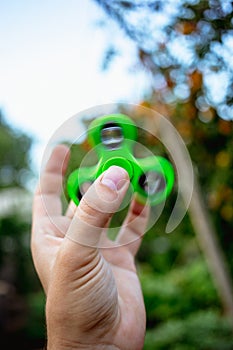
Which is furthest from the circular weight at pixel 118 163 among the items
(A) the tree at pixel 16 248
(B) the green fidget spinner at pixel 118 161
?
(A) the tree at pixel 16 248

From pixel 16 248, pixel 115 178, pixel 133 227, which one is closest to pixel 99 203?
pixel 115 178

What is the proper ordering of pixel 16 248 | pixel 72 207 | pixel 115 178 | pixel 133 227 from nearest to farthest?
pixel 115 178 < pixel 72 207 < pixel 133 227 < pixel 16 248

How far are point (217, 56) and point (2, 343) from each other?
13.8ft

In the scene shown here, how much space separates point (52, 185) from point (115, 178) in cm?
28

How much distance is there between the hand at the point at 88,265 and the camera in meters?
0.69

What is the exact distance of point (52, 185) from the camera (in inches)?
36.5

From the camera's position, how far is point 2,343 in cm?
467

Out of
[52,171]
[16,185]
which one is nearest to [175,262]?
[16,185]

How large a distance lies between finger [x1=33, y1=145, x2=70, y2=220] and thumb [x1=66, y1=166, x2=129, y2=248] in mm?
168

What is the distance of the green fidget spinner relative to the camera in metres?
0.74

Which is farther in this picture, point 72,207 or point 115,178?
point 72,207

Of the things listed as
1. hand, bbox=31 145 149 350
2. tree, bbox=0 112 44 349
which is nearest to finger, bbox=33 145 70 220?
hand, bbox=31 145 149 350

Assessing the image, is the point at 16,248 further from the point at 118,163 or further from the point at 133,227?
the point at 118,163

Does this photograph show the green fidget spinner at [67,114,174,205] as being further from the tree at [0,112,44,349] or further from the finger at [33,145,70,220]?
the tree at [0,112,44,349]
